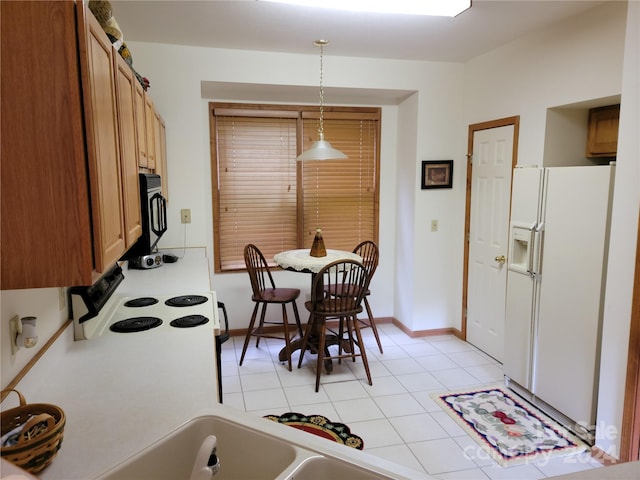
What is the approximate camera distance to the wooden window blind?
13.4 feet

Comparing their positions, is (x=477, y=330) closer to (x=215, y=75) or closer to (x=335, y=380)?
(x=335, y=380)

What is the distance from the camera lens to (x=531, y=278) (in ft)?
9.35

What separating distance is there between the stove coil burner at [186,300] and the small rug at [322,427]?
897 mm

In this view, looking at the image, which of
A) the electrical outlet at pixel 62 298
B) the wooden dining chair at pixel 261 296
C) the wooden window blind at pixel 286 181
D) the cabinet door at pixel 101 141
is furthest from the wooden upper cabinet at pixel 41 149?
the wooden window blind at pixel 286 181

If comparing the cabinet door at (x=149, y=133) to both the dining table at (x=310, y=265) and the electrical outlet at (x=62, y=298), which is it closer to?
the electrical outlet at (x=62, y=298)

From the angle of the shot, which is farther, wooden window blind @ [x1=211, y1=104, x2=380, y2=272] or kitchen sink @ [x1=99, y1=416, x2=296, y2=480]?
wooden window blind @ [x1=211, y1=104, x2=380, y2=272]

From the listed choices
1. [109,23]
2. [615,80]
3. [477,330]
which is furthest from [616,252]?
[109,23]

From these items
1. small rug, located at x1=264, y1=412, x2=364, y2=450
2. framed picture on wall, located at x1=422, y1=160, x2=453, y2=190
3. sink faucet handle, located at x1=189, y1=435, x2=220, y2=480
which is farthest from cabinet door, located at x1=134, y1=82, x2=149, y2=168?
framed picture on wall, located at x1=422, y1=160, x2=453, y2=190

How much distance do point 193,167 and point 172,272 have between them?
97 centimetres

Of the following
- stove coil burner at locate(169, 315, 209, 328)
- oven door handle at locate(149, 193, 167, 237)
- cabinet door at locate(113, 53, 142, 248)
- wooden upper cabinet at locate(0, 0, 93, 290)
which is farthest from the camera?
oven door handle at locate(149, 193, 167, 237)

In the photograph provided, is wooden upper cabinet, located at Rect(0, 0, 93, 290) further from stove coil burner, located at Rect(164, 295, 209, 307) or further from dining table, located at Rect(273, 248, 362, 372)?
dining table, located at Rect(273, 248, 362, 372)

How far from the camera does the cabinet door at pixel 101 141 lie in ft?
3.35

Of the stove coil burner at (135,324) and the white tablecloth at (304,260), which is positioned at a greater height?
the white tablecloth at (304,260)

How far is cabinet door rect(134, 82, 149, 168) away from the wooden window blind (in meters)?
1.88
